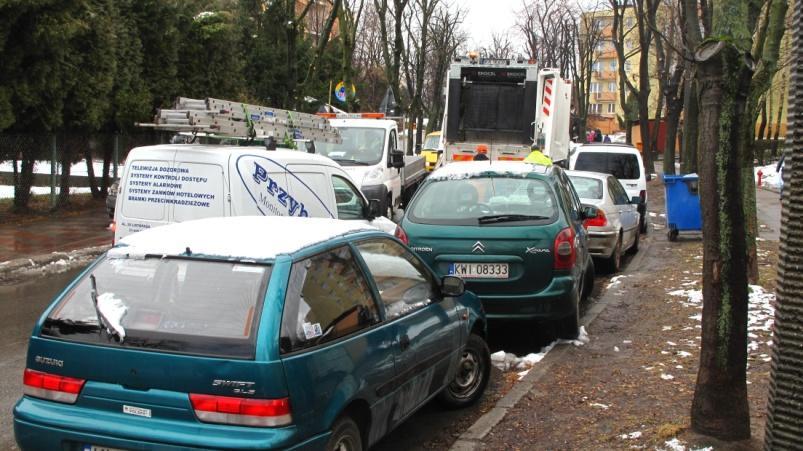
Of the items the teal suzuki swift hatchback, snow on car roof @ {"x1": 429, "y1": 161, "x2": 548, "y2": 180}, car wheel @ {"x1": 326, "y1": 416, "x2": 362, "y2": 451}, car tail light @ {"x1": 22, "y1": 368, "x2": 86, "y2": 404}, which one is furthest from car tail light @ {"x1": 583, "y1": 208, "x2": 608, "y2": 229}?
car tail light @ {"x1": 22, "y1": 368, "x2": 86, "y2": 404}

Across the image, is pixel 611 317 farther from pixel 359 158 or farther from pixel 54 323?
pixel 359 158

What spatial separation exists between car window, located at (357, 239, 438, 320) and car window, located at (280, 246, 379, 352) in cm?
21

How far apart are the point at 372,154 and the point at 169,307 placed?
12.3 m

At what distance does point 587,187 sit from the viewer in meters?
13.2

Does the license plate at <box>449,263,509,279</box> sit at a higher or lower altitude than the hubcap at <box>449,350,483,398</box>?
higher

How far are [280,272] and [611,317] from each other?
583cm

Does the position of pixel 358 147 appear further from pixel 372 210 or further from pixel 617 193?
pixel 372 210

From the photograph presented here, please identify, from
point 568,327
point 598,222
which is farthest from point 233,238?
point 598,222

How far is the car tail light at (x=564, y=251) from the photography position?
745cm

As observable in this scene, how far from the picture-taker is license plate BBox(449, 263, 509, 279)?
295 inches

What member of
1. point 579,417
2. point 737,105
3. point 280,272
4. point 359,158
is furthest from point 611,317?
point 359,158

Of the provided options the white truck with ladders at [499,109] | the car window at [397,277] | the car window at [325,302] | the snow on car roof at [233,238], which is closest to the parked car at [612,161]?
the white truck with ladders at [499,109]

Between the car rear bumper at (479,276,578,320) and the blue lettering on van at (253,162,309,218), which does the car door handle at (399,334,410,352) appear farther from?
the blue lettering on van at (253,162,309,218)

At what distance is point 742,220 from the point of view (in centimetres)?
477
